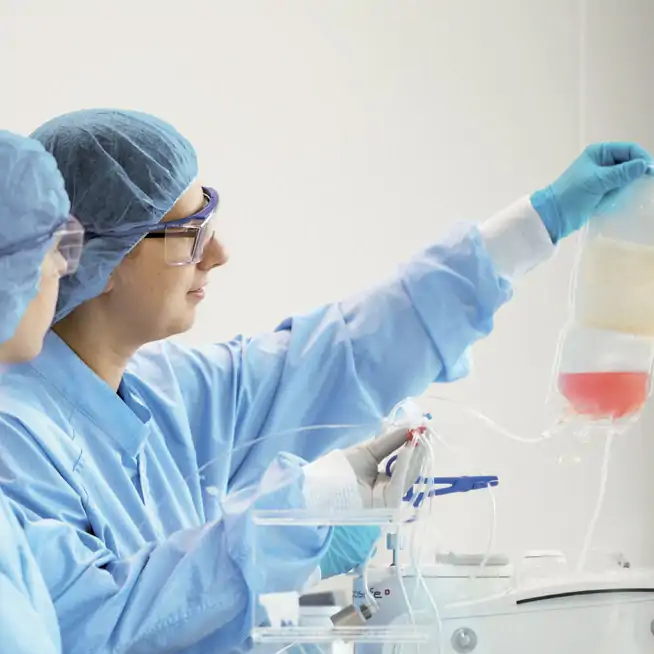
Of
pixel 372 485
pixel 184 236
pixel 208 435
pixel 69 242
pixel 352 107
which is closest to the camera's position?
pixel 69 242

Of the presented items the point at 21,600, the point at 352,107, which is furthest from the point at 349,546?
the point at 352,107

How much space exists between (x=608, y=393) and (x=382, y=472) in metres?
0.33

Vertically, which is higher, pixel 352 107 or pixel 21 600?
pixel 352 107

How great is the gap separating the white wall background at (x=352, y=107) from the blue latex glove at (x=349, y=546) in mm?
1199

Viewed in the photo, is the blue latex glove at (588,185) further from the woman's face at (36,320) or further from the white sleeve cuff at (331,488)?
the woman's face at (36,320)

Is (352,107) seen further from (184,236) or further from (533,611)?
(533,611)

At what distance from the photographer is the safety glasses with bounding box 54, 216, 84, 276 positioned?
→ 1149 mm

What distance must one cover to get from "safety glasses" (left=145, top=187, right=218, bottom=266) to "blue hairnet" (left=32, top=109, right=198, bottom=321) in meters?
0.02

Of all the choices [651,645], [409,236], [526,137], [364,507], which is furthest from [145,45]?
[651,645]

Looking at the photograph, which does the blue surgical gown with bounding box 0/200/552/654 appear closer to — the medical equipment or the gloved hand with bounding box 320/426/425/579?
the gloved hand with bounding box 320/426/425/579

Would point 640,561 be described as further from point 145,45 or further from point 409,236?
point 145,45

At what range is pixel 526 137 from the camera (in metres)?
2.71

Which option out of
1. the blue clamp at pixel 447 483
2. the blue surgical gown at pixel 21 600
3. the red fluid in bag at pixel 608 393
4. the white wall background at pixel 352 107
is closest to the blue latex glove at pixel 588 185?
the red fluid in bag at pixel 608 393

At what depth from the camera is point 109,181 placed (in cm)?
138
